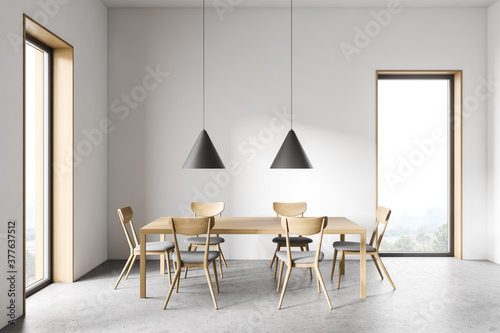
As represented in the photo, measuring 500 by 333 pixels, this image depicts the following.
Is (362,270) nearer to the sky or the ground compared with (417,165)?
nearer to the ground

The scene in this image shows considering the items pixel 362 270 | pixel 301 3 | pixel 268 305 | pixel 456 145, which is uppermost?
pixel 301 3

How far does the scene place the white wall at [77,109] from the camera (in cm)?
328

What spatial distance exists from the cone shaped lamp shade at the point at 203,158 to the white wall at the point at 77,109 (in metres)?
1.51

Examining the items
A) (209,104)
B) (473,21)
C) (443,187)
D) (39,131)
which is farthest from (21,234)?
(473,21)

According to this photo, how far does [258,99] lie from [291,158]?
182 centimetres

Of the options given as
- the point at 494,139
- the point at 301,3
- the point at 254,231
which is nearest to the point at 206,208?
the point at 254,231

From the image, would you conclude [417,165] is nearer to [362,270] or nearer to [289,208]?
[289,208]

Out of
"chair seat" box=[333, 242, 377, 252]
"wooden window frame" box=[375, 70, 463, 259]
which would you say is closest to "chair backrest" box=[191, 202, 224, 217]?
"chair seat" box=[333, 242, 377, 252]

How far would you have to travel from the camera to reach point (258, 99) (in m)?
5.68

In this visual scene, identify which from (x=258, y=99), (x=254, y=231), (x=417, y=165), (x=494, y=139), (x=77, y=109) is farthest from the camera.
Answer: (x=417, y=165)

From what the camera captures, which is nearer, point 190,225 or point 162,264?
point 190,225

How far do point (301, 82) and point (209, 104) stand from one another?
4.41 ft

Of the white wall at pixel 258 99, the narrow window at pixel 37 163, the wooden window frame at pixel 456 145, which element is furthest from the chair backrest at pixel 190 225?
the wooden window frame at pixel 456 145

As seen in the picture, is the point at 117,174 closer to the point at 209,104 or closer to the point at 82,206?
the point at 82,206
